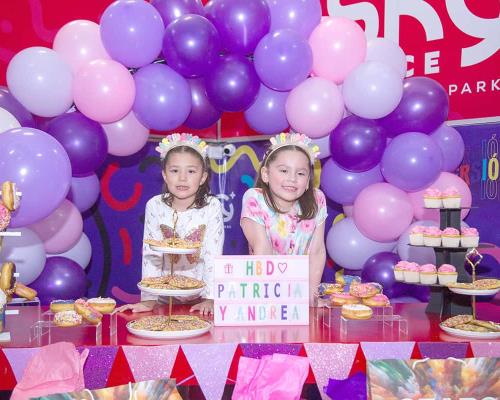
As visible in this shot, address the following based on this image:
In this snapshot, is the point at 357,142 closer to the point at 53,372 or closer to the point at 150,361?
the point at 150,361

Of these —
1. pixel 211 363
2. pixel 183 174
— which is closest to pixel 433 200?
pixel 183 174

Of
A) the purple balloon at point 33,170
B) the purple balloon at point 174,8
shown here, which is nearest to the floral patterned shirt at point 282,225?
the purple balloon at point 33,170

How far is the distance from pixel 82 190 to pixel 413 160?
2622 mm

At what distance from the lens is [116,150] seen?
484 cm

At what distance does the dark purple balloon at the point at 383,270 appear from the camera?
4.83 meters

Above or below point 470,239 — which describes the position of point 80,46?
above

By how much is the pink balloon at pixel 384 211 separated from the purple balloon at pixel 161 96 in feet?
5.25

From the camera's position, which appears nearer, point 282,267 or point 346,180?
point 282,267

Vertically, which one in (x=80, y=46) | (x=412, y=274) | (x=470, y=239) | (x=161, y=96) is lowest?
(x=412, y=274)

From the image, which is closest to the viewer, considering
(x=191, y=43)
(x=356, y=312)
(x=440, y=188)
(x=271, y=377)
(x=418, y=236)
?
(x=271, y=377)

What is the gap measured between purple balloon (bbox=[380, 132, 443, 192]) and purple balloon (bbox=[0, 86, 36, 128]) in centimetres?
268

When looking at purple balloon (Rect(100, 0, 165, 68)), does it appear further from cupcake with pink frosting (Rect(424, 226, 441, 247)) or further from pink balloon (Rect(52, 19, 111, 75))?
cupcake with pink frosting (Rect(424, 226, 441, 247))

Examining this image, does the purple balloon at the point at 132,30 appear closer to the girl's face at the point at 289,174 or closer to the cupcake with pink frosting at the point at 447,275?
the girl's face at the point at 289,174

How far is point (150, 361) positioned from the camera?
2.16 metres
